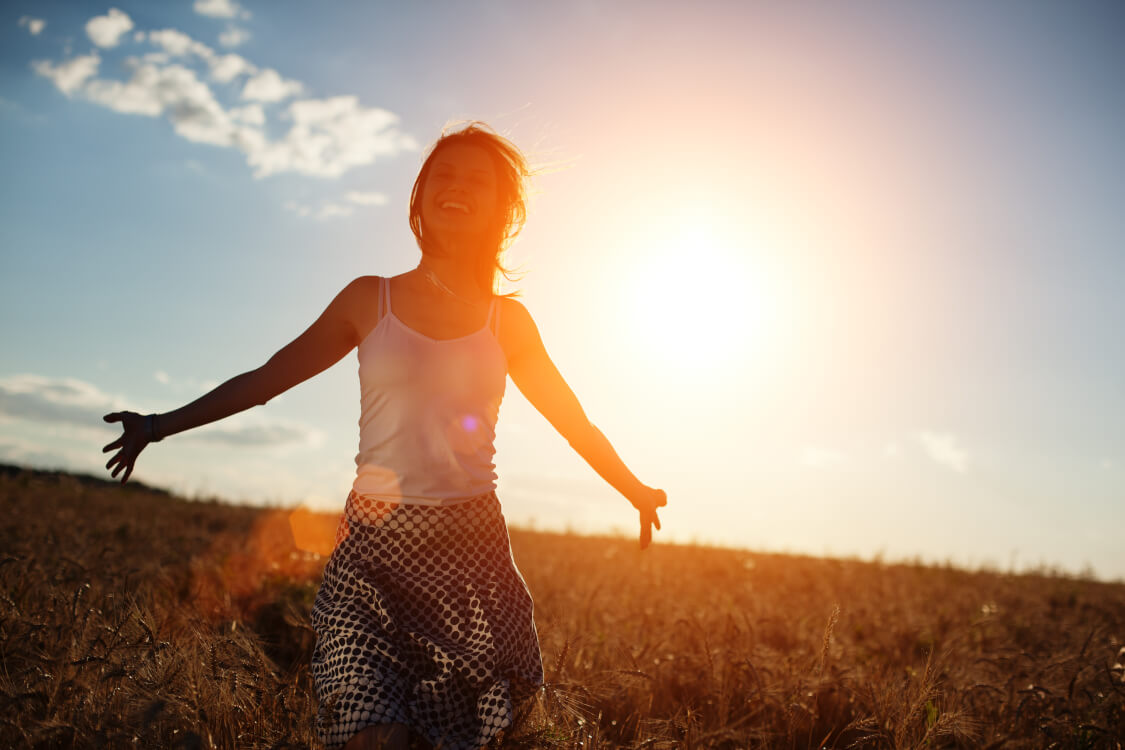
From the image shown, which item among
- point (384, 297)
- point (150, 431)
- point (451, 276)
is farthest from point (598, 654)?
point (150, 431)

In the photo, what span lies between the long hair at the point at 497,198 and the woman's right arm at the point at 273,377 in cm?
51

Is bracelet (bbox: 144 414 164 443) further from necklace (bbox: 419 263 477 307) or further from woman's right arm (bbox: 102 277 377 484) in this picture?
necklace (bbox: 419 263 477 307)

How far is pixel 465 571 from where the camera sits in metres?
3.02

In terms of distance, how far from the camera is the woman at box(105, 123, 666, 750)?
2.71 meters

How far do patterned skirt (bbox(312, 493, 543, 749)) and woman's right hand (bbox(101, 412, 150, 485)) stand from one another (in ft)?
2.90

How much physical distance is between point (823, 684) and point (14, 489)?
12101mm

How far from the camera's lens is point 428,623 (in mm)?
2926

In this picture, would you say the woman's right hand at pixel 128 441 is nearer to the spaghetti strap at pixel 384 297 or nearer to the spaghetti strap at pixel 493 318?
the spaghetti strap at pixel 384 297

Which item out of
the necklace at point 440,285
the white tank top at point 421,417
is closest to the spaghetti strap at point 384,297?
the white tank top at point 421,417

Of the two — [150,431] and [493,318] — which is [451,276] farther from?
[150,431]

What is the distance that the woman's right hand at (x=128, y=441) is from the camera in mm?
3084

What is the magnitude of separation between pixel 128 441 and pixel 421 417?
1213 millimetres

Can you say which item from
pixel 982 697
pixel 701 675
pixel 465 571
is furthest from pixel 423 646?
pixel 982 697

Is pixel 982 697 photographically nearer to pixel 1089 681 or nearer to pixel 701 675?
pixel 1089 681
